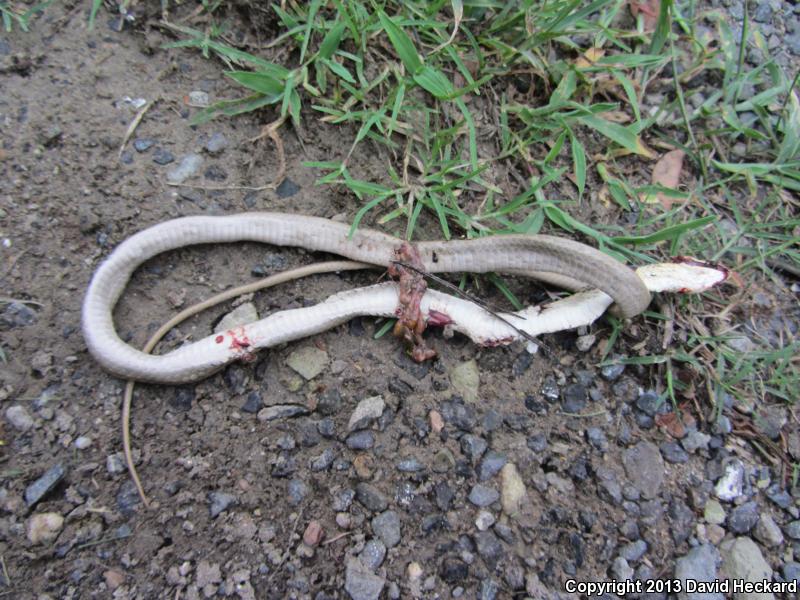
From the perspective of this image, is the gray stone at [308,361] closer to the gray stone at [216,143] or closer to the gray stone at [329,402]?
the gray stone at [329,402]

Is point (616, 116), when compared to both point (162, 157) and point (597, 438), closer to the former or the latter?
point (597, 438)

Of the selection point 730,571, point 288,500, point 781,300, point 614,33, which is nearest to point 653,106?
point 614,33

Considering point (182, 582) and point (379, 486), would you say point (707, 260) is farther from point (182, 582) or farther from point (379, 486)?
point (182, 582)

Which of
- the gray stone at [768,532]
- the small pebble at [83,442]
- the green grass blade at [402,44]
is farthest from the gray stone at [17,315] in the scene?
the gray stone at [768,532]

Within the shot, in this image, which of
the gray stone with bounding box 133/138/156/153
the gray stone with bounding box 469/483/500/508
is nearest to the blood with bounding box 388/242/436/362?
the gray stone with bounding box 469/483/500/508

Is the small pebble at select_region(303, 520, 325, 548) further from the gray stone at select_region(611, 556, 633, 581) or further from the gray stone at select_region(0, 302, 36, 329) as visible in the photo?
the gray stone at select_region(0, 302, 36, 329)

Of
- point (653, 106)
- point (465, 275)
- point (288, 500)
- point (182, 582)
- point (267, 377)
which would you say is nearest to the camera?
point (182, 582)

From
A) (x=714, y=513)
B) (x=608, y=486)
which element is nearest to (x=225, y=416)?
(x=608, y=486)
